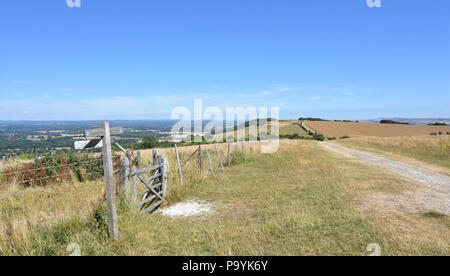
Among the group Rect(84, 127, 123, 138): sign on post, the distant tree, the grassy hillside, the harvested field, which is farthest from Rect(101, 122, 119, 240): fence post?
the harvested field

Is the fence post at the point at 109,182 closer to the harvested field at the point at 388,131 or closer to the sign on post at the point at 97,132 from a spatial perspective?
the sign on post at the point at 97,132

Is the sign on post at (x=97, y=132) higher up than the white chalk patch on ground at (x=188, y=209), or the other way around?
the sign on post at (x=97, y=132)

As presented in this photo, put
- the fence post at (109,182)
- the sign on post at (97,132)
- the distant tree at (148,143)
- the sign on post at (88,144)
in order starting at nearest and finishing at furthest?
1. the sign on post at (97,132)
2. the sign on post at (88,144)
3. the fence post at (109,182)
4. the distant tree at (148,143)

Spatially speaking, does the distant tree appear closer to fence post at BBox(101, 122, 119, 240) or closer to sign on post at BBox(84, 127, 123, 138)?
sign on post at BBox(84, 127, 123, 138)

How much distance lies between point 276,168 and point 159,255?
37.8ft

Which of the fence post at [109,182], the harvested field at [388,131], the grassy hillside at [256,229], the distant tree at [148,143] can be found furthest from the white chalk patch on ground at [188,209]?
the harvested field at [388,131]

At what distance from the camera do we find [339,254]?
4523mm

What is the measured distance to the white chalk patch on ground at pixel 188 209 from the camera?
299 inches

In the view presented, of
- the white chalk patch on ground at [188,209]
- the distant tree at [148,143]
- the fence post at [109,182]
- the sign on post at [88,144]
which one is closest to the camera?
the sign on post at [88,144]

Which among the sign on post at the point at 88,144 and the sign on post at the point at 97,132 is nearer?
the sign on post at the point at 97,132
